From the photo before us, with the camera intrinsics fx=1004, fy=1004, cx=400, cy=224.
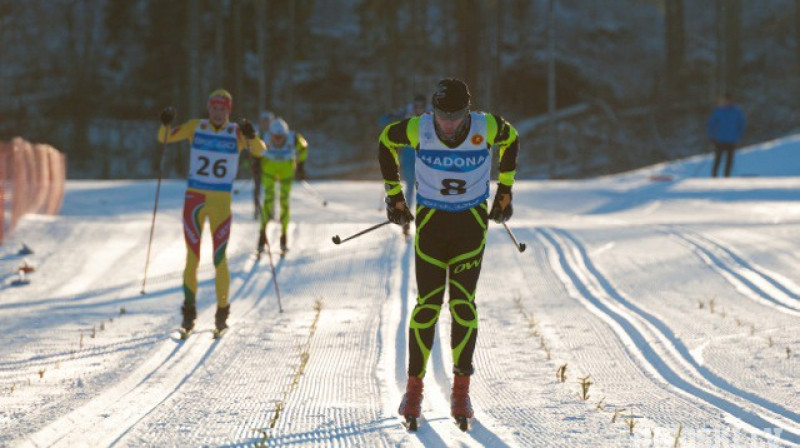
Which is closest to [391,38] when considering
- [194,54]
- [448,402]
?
[194,54]

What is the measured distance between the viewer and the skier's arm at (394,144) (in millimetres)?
6102

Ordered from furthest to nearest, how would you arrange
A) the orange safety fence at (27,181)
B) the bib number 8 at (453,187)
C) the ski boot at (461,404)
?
the orange safety fence at (27,181) < the bib number 8 at (453,187) < the ski boot at (461,404)

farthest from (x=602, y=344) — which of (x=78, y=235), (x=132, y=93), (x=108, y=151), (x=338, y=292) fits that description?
(x=132, y=93)

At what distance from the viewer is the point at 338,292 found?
12.2 meters

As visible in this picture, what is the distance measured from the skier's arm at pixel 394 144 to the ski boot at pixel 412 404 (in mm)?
1129

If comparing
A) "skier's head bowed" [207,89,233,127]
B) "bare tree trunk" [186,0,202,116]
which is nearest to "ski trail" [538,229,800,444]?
"skier's head bowed" [207,89,233,127]

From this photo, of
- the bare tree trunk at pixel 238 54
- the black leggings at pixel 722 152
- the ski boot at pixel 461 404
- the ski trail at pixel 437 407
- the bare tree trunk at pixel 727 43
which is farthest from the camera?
the bare tree trunk at pixel 727 43

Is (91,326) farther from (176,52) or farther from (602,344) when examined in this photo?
(176,52)

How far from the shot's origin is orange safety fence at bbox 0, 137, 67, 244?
15.6 meters

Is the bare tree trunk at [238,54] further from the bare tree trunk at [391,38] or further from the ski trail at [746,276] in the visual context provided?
the ski trail at [746,276]

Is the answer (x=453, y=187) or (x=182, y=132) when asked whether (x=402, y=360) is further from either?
(x=182, y=132)

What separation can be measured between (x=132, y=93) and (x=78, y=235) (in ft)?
136

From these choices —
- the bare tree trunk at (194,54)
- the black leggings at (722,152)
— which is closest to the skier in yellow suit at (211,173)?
the black leggings at (722,152)

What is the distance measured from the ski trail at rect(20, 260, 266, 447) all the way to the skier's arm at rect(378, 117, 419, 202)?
2098 mm
